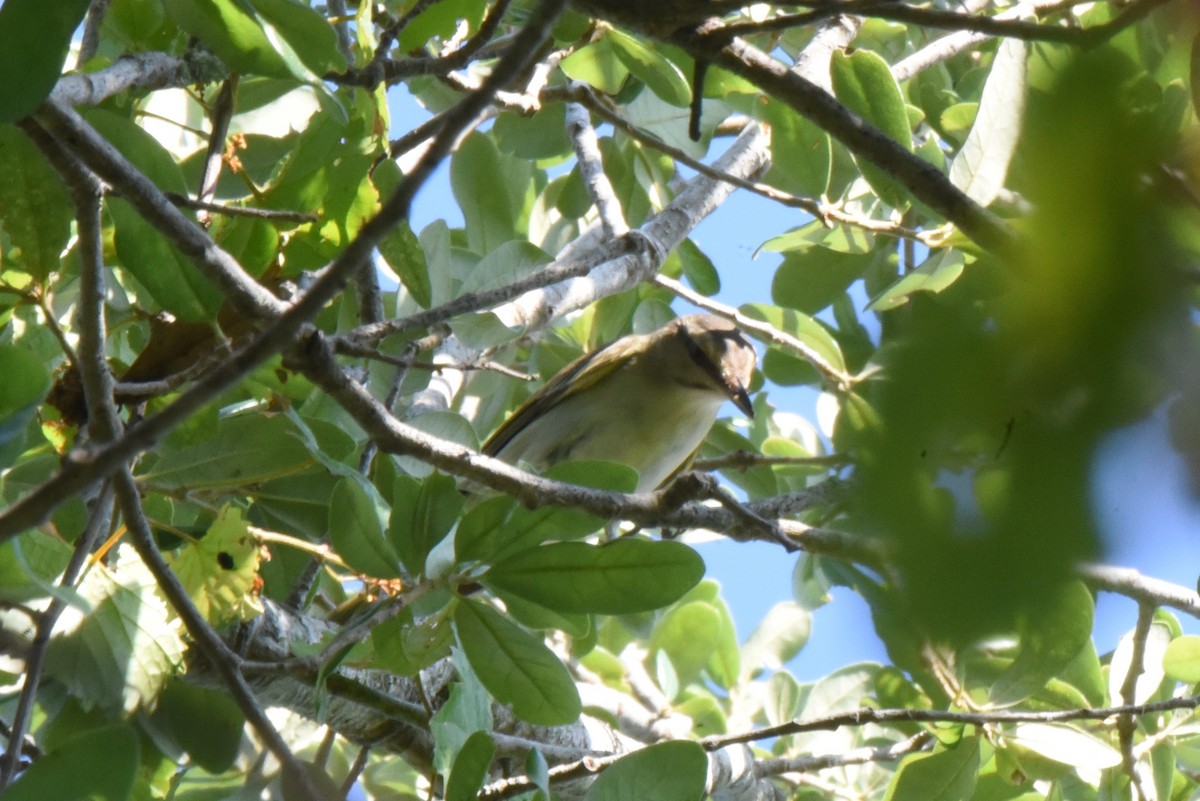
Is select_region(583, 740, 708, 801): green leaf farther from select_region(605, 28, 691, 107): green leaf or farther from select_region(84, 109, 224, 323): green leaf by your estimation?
select_region(605, 28, 691, 107): green leaf

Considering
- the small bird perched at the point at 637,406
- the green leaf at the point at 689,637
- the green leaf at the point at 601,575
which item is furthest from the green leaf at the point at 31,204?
the green leaf at the point at 689,637

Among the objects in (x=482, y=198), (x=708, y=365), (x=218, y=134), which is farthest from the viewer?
(x=708, y=365)

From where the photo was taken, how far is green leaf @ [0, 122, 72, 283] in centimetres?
214

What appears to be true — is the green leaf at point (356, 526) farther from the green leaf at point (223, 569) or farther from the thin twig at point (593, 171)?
the thin twig at point (593, 171)

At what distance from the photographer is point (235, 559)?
2352mm

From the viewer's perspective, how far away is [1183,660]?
10.1 feet

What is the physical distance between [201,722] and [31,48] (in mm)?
1394

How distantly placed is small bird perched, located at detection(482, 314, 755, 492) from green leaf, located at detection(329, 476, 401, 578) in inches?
110

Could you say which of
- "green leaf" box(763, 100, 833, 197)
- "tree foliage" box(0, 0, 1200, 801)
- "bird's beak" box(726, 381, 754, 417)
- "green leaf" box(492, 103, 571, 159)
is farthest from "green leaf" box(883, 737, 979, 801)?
"green leaf" box(492, 103, 571, 159)

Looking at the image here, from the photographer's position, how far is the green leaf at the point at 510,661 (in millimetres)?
2410

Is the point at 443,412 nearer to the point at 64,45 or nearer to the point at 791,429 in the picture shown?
the point at 64,45

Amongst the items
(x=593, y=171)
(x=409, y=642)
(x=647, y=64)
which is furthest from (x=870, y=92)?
(x=593, y=171)

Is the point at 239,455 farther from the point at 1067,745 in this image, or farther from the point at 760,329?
the point at 1067,745

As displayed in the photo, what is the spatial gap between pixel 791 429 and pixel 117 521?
318cm
